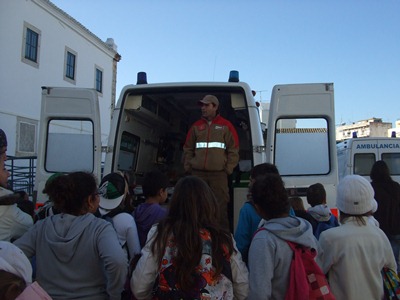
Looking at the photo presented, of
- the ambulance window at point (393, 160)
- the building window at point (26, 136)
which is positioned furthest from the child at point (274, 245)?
the building window at point (26, 136)

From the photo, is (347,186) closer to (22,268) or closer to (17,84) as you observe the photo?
(22,268)

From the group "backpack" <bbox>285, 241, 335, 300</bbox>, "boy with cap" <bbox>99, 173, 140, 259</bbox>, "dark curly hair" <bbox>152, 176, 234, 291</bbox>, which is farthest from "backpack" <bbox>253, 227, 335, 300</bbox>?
"boy with cap" <bbox>99, 173, 140, 259</bbox>

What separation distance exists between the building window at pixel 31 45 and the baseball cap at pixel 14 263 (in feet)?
56.2

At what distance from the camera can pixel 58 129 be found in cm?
527

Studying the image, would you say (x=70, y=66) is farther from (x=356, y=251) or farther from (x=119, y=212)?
(x=356, y=251)

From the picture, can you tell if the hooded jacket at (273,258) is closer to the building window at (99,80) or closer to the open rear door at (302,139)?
the open rear door at (302,139)

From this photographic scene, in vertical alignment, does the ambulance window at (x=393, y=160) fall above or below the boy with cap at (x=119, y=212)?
above

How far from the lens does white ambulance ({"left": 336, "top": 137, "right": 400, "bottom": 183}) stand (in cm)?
1083

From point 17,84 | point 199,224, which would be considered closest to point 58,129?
point 199,224

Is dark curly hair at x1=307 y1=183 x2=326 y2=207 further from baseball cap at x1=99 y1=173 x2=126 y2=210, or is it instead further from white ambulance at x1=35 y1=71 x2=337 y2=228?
baseball cap at x1=99 y1=173 x2=126 y2=210

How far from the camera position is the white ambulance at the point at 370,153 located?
1083cm

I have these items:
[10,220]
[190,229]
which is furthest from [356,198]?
[10,220]

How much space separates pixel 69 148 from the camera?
5.06m

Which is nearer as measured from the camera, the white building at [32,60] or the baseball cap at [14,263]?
the baseball cap at [14,263]
